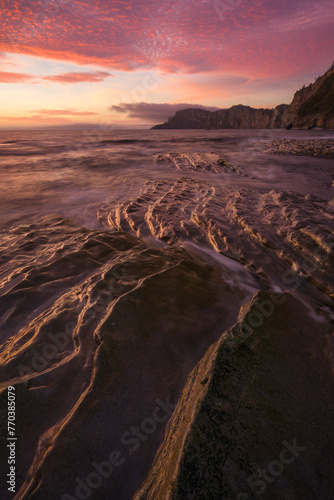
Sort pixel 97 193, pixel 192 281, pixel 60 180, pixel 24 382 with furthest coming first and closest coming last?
pixel 60 180, pixel 97 193, pixel 192 281, pixel 24 382

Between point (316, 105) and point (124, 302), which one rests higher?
point (316, 105)

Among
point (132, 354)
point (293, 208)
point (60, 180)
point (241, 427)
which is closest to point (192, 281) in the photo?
point (132, 354)

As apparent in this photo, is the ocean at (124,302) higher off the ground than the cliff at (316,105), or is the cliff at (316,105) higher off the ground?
the cliff at (316,105)

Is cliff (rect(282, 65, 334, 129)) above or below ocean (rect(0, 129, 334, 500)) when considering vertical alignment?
above

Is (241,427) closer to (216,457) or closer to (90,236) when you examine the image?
(216,457)

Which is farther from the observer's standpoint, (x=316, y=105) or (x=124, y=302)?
(x=316, y=105)

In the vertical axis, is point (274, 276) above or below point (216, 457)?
below

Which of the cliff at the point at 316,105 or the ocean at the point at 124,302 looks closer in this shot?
the ocean at the point at 124,302

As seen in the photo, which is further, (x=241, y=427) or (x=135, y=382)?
(x=135, y=382)

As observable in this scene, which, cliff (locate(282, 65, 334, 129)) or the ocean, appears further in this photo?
cliff (locate(282, 65, 334, 129))

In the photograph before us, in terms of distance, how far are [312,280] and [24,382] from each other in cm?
333

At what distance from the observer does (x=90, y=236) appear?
4.13 meters

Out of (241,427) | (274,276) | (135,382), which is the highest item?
(241,427)

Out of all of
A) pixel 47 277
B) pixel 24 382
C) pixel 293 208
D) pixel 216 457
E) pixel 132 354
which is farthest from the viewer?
pixel 293 208
